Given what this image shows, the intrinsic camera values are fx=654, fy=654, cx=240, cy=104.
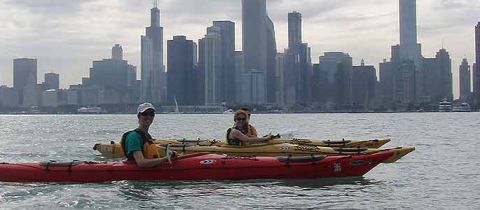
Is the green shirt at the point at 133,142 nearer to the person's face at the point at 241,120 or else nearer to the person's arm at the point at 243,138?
the person's face at the point at 241,120

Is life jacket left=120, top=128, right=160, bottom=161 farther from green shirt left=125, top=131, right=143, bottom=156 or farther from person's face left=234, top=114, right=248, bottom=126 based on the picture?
person's face left=234, top=114, right=248, bottom=126

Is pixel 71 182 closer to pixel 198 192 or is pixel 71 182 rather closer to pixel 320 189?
pixel 198 192

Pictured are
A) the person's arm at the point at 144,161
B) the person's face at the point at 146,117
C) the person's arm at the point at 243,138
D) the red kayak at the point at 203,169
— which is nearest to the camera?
the person's face at the point at 146,117

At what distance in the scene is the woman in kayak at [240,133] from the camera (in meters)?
18.0

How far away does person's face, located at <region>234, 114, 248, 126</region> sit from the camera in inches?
704

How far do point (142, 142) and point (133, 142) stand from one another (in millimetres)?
190

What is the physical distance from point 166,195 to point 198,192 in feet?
2.27

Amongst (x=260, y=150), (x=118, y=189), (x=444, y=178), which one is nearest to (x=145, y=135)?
(x=118, y=189)

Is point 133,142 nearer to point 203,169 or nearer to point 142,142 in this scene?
point 142,142

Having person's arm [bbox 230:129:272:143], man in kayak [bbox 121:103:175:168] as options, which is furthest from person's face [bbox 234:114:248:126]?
man in kayak [bbox 121:103:175:168]

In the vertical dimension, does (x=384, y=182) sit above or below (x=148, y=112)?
below

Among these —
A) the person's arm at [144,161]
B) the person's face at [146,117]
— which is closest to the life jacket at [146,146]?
the person's arm at [144,161]

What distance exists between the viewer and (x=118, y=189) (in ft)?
47.1

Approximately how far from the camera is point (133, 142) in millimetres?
13258
